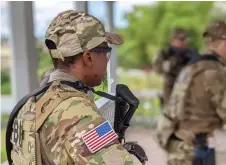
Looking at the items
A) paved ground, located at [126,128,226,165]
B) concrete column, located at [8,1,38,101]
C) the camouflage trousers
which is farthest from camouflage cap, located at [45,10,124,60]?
the camouflage trousers

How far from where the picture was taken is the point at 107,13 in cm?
353

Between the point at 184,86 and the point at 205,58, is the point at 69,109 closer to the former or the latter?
the point at 205,58

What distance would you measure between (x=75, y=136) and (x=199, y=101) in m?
2.01

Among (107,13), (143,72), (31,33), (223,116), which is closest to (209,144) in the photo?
(223,116)

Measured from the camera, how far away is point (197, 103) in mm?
3396

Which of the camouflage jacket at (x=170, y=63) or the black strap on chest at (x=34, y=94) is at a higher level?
the black strap on chest at (x=34, y=94)

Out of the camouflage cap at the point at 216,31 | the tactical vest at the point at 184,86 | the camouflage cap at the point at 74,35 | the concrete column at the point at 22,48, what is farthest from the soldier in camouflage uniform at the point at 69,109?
the concrete column at the point at 22,48

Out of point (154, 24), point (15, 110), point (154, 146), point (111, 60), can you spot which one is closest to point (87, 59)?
point (15, 110)

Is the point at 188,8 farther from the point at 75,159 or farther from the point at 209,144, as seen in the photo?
the point at 75,159

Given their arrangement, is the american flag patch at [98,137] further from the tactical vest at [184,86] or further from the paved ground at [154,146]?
the tactical vest at [184,86]

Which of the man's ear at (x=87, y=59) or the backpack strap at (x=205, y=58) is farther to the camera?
the backpack strap at (x=205, y=58)

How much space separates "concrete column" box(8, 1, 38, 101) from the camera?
350cm

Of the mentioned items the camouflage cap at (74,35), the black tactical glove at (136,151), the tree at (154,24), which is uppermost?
the camouflage cap at (74,35)

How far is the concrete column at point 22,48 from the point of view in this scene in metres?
3.50
